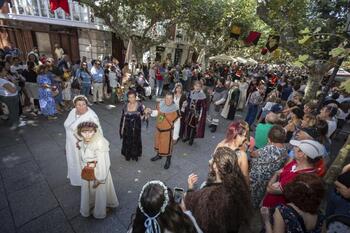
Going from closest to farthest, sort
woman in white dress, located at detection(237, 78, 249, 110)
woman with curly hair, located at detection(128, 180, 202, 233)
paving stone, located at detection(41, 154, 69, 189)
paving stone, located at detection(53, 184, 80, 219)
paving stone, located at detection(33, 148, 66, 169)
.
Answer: woman with curly hair, located at detection(128, 180, 202, 233), paving stone, located at detection(53, 184, 80, 219), paving stone, located at detection(41, 154, 69, 189), paving stone, located at detection(33, 148, 66, 169), woman in white dress, located at detection(237, 78, 249, 110)

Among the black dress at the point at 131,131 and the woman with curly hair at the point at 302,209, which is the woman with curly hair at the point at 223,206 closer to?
the woman with curly hair at the point at 302,209

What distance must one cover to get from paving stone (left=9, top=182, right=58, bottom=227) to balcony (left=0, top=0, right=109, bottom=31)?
11107 millimetres

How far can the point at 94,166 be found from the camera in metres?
2.91

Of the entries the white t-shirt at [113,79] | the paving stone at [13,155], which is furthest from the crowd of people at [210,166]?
the white t-shirt at [113,79]

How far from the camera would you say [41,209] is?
3391 mm

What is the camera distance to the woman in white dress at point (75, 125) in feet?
11.6

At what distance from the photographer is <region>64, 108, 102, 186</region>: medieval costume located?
351cm

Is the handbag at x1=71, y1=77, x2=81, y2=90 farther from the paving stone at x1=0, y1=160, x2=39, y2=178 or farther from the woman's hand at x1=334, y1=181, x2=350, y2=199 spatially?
the woman's hand at x1=334, y1=181, x2=350, y2=199

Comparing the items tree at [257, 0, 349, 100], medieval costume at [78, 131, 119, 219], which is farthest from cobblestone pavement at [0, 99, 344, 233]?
tree at [257, 0, 349, 100]

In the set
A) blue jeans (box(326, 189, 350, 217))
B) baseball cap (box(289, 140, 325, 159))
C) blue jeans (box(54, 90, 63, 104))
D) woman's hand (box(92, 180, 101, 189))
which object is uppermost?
baseball cap (box(289, 140, 325, 159))

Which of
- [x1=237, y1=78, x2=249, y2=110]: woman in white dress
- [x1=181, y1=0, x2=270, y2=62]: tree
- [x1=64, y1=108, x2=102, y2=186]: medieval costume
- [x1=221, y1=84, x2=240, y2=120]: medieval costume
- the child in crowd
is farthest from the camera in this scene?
[x1=181, y1=0, x2=270, y2=62]: tree

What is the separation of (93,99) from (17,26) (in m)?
8.06

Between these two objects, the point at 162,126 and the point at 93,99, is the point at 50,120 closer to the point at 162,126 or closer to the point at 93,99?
the point at 93,99

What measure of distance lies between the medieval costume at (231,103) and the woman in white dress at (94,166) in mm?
6653
